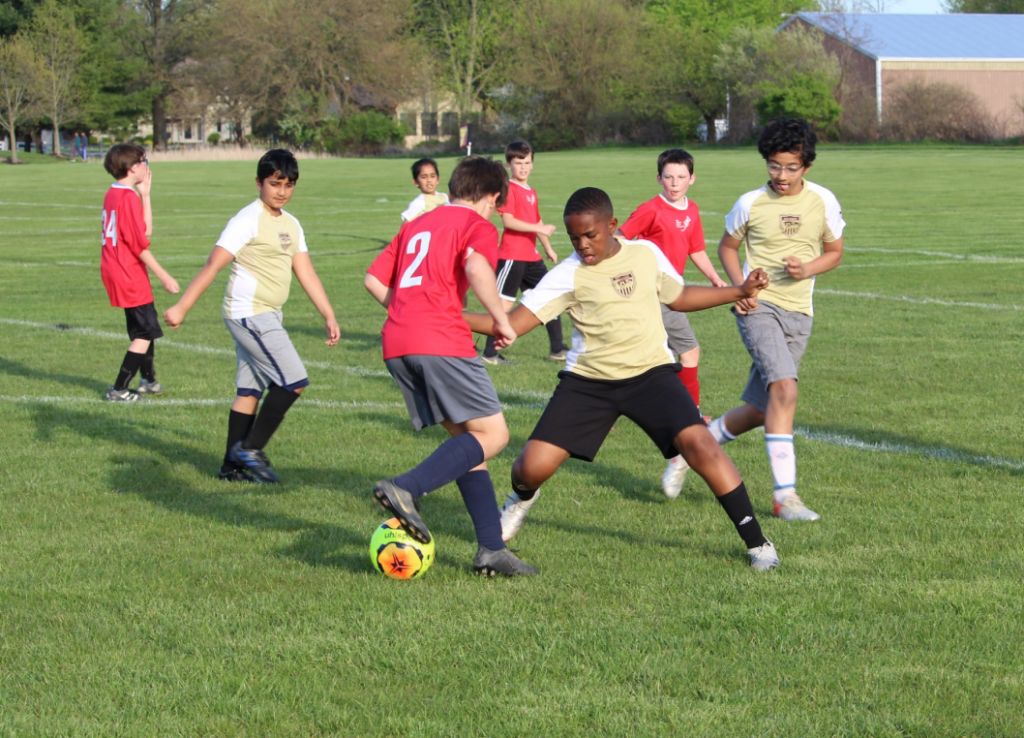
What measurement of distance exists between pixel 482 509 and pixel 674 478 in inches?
58.7

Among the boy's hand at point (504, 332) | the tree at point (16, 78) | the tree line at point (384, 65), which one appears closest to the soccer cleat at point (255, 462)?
the boy's hand at point (504, 332)

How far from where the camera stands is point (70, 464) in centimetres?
693

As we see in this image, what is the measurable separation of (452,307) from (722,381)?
189 inches

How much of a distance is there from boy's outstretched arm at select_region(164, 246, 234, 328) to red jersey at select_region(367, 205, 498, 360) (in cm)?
162

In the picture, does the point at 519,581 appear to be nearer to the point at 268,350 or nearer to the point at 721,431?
the point at 721,431

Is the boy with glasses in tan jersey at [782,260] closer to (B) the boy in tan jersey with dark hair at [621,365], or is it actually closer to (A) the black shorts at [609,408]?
(B) the boy in tan jersey with dark hair at [621,365]

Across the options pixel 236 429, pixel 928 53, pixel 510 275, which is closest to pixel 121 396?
pixel 236 429

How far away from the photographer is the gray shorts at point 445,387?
15.8 ft

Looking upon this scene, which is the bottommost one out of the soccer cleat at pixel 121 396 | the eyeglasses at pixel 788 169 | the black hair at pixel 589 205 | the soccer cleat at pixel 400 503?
the soccer cleat at pixel 121 396

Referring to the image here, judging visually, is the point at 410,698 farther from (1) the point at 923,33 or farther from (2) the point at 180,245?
(1) the point at 923,33

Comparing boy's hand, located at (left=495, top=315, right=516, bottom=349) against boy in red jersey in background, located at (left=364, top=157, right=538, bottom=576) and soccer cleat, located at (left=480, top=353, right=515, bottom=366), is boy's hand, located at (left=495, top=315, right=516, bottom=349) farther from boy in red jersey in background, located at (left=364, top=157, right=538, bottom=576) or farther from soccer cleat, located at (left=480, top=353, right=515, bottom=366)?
soccer cleat, located at (left=480, top=353, right=515, bottom=366)

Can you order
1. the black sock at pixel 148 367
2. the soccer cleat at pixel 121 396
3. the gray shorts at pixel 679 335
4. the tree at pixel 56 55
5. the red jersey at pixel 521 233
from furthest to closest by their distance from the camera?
the tree at pixel 56 55 < the red jersey at pixel 521 233 < the black sock at pixel 148 367 < the soccer cleat at pixel 121 396 < the gray shorts at pixel 679 335

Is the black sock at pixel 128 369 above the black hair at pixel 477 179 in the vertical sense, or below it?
below

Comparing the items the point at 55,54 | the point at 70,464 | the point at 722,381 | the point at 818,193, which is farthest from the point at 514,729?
the point at 55,54
